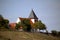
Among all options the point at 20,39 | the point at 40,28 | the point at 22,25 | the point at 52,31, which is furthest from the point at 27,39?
the point at 40,28

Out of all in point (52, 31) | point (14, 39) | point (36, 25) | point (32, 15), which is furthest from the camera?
point (32, 15)

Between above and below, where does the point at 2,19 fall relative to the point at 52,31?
above

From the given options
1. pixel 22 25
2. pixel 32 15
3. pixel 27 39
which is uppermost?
pixel 32 15

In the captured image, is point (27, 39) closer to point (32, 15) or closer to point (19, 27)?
point (19, 27)

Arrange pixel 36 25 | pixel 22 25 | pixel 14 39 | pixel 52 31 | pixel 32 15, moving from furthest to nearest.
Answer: pixel 32 15, pixel 36 25, pixel 22 25, pixel 52 31, pixel 14 39

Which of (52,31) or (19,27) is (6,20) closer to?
(19,27)

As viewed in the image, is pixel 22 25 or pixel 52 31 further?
pixel 22 25

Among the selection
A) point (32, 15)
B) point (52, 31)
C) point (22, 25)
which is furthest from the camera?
point (32, 15)

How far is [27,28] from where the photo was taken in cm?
3136

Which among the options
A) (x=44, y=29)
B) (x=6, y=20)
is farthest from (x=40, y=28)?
(x=6, y=20)

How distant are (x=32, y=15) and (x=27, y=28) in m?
12.3

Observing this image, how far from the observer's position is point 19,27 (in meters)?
30.8

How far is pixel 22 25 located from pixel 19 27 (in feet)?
2.55

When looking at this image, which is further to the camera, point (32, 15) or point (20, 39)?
point (32, 15)
